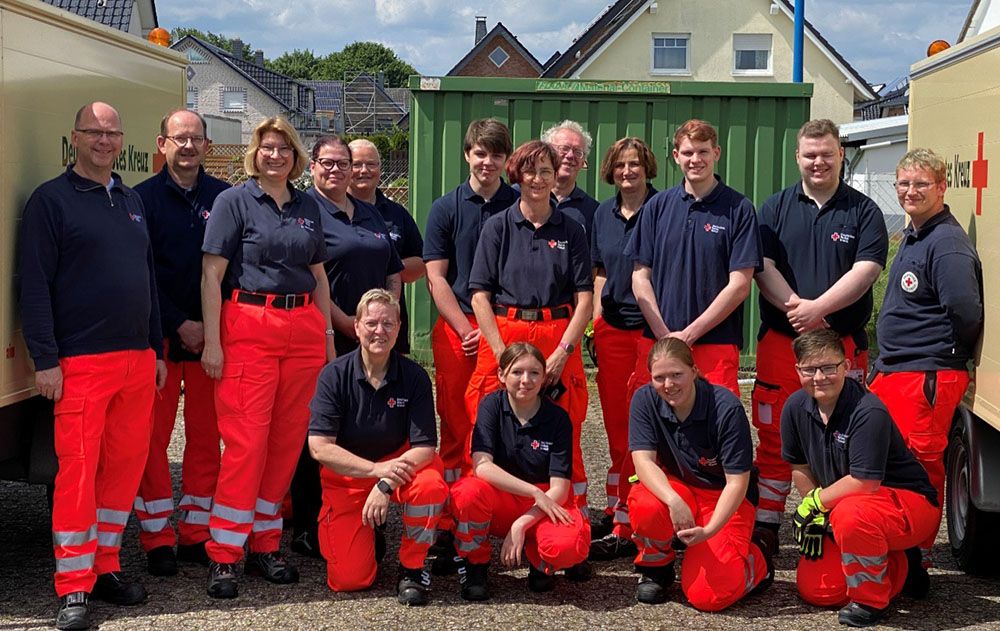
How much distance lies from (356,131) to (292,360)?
67.9 m

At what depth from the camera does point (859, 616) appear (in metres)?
4.88

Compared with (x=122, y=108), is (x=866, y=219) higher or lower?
lower

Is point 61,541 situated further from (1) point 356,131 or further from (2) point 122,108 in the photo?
(1) point 356,131

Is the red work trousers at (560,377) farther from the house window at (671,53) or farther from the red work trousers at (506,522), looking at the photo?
the house window at (671,53)

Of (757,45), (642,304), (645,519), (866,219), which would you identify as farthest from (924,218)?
(757,45)

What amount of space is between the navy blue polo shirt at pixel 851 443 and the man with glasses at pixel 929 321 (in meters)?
0.21

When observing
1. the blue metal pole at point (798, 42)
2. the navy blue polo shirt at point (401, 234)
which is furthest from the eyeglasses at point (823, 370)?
the blue metal pole at point (798, 42)

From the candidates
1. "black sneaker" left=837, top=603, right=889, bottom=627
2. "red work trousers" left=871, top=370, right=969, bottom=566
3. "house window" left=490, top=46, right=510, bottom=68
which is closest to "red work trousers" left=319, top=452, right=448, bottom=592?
"black sneaker" left=837, top=603, right=889, bottom=627

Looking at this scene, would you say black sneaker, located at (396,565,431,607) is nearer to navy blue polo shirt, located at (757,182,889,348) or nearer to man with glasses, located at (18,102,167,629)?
man with glasses, located at (18,102,167,629)

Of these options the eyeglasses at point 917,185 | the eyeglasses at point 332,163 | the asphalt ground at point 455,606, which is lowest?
the asphalt ground at point 455,606

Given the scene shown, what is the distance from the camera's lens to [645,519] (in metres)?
5.16

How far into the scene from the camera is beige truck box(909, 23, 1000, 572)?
504cm

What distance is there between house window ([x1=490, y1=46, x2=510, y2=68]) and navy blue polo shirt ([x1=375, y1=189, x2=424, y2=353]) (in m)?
55.6

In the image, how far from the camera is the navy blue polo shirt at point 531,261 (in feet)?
18.4
